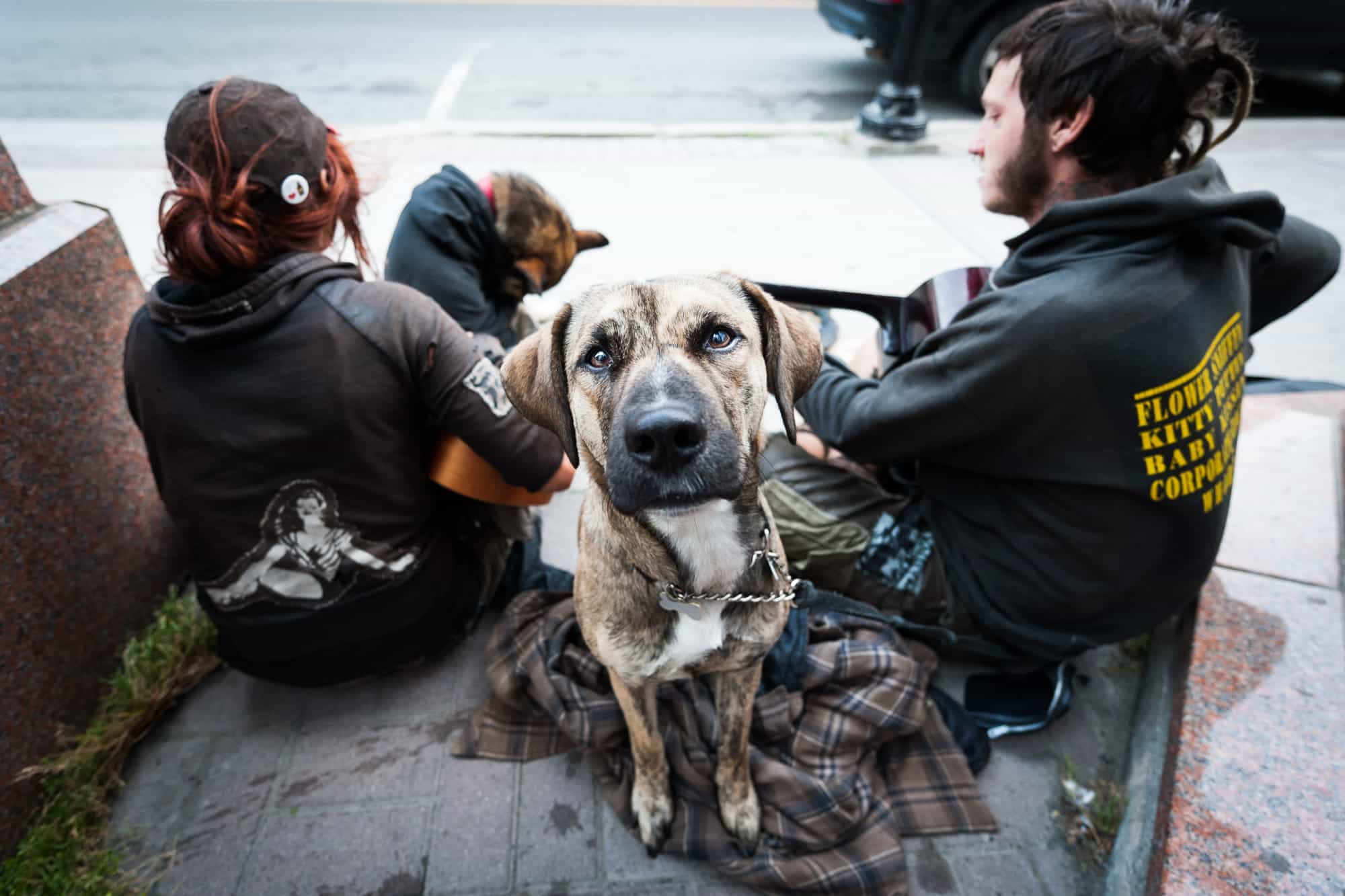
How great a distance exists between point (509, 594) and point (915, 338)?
2.20 meters

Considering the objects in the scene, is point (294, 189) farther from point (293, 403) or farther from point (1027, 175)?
point (1027, 175)

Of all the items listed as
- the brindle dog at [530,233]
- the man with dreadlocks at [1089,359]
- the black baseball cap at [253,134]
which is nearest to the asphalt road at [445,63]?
the brindle dog at [530,233]

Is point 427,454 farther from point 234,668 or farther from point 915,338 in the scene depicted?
point 915,338

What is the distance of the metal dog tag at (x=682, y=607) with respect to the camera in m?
2.06

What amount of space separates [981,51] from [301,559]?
1019 cm

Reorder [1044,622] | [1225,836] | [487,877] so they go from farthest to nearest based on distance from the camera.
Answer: [1044,622] → [487,877] → [1225,836]

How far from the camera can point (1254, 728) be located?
7.98 ft

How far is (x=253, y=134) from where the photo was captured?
81.3 inches

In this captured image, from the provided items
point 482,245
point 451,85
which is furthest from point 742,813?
point 451,85

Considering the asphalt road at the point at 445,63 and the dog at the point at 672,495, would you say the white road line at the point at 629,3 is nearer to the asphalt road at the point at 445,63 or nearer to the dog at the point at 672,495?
the asphalt road at the point at 445,63

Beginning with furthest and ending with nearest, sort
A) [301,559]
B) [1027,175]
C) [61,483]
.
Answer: [1027,175], [61,483], [301,559]

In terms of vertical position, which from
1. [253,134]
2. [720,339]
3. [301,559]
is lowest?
[301,559]

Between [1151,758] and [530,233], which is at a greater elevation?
[530,233]

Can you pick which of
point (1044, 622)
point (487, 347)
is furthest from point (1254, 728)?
point (487, 347)
